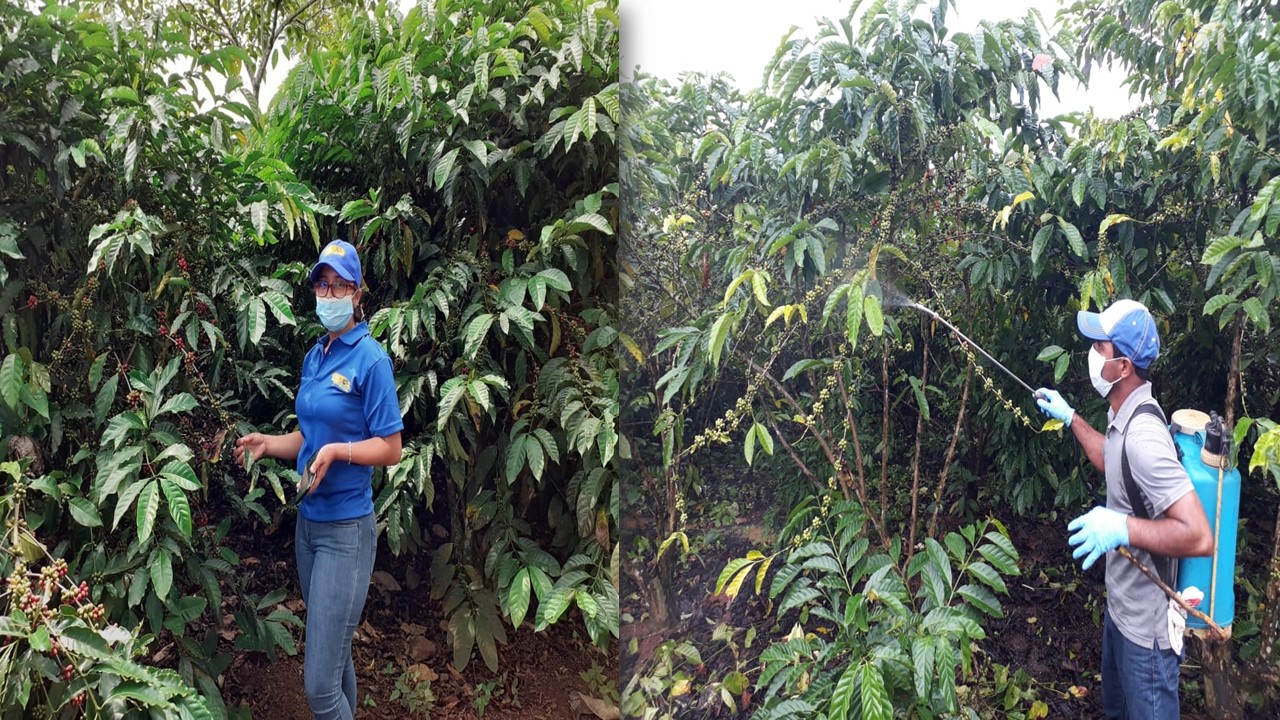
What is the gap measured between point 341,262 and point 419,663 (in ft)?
4.01

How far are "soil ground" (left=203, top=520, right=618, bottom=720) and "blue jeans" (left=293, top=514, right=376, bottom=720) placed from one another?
20.7 inches

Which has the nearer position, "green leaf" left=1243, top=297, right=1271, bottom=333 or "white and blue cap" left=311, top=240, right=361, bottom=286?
"green leaf" left=1243, top=297, right=1271, bottom=333

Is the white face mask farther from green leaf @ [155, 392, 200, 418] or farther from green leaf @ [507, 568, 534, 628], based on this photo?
green leaf @ [155, 392, 200, 418]

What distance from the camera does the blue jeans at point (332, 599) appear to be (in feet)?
5.38

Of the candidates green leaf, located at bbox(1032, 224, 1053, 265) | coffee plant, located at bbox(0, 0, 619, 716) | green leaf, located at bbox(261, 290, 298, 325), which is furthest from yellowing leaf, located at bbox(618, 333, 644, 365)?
green leaf, located at bbox(1032, 224, 1053, 265)

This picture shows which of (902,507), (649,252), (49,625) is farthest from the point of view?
(649,252)

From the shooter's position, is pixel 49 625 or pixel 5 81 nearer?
pixel 49 625

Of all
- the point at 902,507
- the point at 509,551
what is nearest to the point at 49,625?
the point at 509,551

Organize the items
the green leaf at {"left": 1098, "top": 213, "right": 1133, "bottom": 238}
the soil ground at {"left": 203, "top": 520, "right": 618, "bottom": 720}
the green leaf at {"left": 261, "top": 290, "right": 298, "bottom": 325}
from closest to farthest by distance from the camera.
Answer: the green leaf at {"left": 1098, "top": 213, "right": 1133, "bottom": 238} < the green leaf at {"left": 261, "top": 290, "right": 298, "bottom": 325} < the soil ground at {"left": 203, "top": 520, "right": 618, "bottom": 720}

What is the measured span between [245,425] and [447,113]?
91cm

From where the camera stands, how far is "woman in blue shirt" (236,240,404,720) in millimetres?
1639

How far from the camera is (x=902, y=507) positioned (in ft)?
5.51

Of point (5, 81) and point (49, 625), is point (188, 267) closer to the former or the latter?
point (5, 81)

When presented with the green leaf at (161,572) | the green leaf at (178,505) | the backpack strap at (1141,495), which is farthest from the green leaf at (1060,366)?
the green leaf at (161,572)
